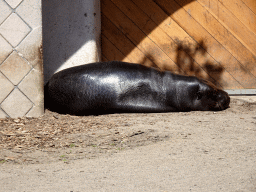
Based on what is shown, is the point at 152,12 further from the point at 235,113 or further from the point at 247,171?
the point at 247,171

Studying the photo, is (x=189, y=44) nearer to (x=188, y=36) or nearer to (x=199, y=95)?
(x=188, y=36)

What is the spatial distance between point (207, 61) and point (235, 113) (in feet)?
4.10

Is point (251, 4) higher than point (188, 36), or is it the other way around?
point (251, 4)

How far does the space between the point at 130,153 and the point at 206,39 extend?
3002mm

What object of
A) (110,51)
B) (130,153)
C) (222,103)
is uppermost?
(110,51)

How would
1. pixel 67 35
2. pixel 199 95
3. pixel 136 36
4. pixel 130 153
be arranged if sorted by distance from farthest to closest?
pixel 136 36 → pixel 67 35 → pixel 199 95 → pixel 130 153

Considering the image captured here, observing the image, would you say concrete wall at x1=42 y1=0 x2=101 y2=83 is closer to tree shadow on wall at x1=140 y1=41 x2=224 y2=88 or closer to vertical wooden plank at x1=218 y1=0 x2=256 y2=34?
tree shadow on wall at x1=140 y1=41 x2=224 y2=88

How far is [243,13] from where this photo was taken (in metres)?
4.47

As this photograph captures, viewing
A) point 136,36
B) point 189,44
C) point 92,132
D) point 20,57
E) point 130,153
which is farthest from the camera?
point 136,36

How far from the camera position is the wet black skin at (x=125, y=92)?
359cm

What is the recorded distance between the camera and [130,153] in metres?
2.07

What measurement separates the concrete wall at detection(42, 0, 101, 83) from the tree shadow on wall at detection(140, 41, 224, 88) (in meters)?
1.21

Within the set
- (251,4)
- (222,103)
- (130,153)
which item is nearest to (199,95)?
(222,103)

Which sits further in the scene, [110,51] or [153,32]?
[110,51]
